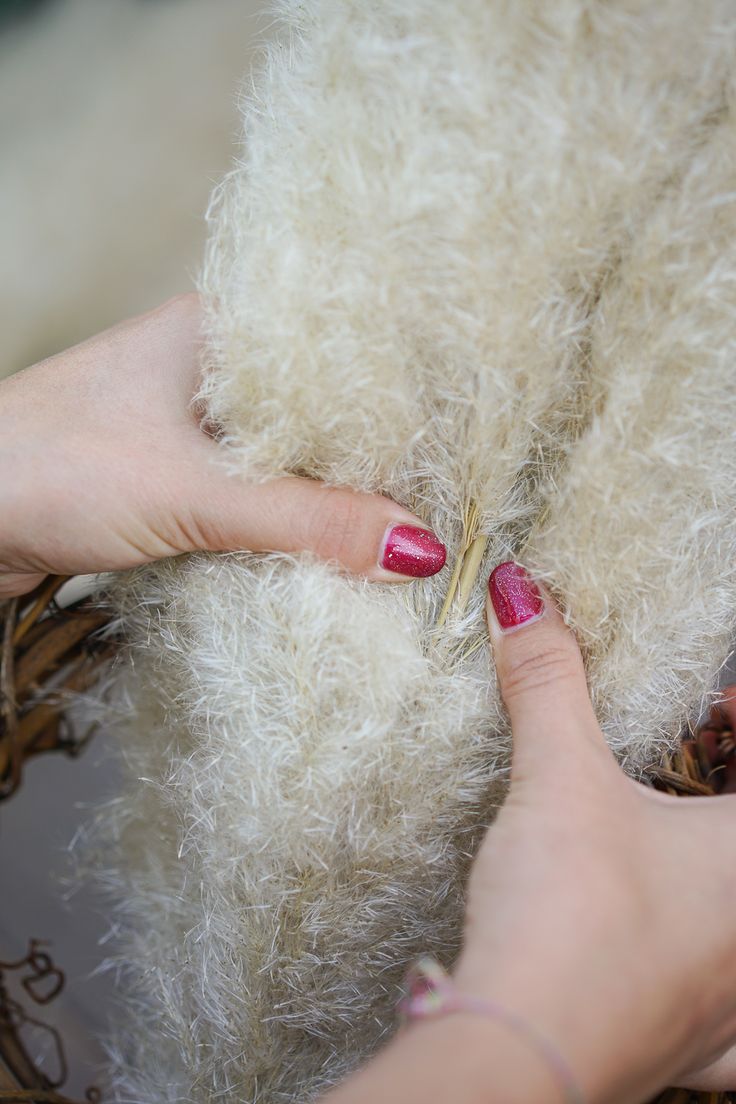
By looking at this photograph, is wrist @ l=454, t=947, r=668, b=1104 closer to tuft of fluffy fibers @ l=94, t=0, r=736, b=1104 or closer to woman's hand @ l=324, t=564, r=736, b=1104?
woman's hand @ l=324, t=564, r=736, b=1104

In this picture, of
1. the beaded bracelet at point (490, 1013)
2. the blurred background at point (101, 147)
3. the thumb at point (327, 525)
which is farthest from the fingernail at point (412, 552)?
the blurred background at point (101, 147)

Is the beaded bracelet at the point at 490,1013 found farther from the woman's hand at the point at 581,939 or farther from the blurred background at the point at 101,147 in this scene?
the blurred background at the point at 101,147

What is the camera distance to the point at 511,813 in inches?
16.9

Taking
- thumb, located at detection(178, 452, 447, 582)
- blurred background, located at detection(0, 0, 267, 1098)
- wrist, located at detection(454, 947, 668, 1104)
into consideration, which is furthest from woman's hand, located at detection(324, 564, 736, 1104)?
blurred background, located at detection(0, 0, 267, 1098)

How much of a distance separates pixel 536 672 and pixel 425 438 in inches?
6.0

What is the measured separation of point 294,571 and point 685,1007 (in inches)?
11.9

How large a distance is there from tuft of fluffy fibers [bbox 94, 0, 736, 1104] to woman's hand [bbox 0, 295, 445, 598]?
0.07 ft

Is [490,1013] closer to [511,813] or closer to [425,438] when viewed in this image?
[511,813]

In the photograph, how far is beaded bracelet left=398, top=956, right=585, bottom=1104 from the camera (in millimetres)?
342

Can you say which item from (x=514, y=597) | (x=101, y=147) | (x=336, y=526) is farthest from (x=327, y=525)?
(x=101, y=147)

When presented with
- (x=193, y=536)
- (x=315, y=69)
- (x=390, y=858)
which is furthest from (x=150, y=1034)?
(x=315, y=69)

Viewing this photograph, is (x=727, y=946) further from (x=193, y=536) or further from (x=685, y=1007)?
(x=193, y=536)

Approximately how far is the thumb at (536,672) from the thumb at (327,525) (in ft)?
0.16

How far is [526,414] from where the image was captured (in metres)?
0.48
